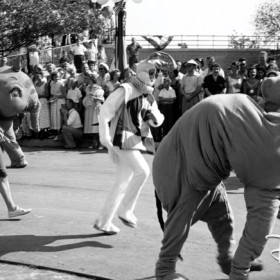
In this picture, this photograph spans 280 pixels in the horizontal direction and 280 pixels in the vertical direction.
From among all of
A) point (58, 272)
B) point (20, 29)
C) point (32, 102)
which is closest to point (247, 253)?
point (58, 272)

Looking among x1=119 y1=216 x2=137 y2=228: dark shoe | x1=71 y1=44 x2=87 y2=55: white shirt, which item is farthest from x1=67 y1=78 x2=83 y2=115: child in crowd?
x1=119 y1=216 x2=137 y2=228: dark shoe

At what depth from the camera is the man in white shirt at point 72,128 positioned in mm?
13391

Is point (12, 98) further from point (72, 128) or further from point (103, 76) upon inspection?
point (103, 76)

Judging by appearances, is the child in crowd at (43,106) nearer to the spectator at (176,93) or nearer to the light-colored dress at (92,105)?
the light-colored dress at (92,105)

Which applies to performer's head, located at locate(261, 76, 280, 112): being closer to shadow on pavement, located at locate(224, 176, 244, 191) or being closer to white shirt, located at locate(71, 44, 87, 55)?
shadow on pavement, located at locate(224, 176, 244, 191)

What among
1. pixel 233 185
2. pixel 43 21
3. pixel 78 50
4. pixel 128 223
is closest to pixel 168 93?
pixel 233 185

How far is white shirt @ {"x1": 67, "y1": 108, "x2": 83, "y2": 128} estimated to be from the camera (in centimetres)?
1349

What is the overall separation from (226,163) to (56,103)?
9.94m

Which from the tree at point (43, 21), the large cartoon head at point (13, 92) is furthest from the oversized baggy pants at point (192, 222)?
the tree at point (43, 21)

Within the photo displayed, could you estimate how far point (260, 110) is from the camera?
14.6 ft

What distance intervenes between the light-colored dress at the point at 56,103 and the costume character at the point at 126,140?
763cm

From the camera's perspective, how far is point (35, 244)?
605 centimetres

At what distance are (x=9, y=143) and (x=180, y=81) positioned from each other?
6.41 meters

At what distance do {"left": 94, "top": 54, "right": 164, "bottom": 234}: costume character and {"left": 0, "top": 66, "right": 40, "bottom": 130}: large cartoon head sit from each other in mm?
1368
